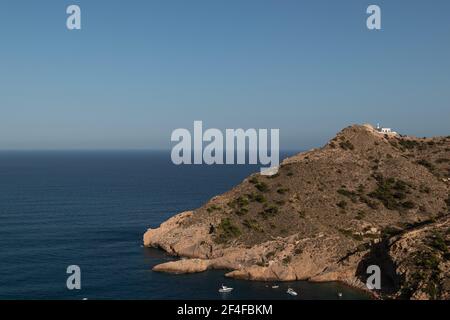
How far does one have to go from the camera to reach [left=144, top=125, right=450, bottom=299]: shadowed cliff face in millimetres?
80312

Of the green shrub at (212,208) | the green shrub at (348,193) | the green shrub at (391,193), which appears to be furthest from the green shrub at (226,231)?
the green shrub at (391,193)

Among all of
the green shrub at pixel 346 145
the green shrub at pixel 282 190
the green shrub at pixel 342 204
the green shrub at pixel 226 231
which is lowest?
the green shrub at pixel 226 231

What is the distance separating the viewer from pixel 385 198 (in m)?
103

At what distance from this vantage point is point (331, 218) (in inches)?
3787

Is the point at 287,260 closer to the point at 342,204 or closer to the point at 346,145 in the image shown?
the point at 342,204

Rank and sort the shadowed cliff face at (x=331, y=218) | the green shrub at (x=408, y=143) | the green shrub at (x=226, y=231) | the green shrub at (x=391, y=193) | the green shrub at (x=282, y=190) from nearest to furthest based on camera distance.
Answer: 1. the shadowed cliff face at (x=331, y=218)
2. the green shrub at (x=226, y=231)
3. the green shrub at (x=391, y=193)
4. the green shrub at (x=282, y=190)
5. the green shrub at (x=408, y=143)

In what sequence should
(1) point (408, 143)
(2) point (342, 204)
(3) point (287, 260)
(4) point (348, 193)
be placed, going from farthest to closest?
(1) point (408, 143)
(4) point (348, 193)
(2) point (342, 204)
(3) point (287, 260)

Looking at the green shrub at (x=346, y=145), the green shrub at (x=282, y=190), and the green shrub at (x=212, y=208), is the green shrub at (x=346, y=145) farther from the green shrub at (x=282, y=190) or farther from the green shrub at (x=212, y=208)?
the green shrub at (x=212, y=208)

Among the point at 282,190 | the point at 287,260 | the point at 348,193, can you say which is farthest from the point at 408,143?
the point at 287,260

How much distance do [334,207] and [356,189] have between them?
10249 millimetres

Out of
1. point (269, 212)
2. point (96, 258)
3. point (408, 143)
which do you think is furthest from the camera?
point (408, 143)

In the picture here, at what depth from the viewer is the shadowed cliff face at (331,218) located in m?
80.3

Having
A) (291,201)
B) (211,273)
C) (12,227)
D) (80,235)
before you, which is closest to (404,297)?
(211,273)
